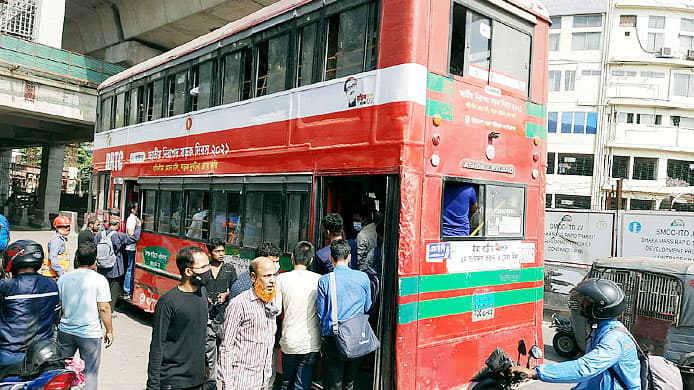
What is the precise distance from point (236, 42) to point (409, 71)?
3.41 meters

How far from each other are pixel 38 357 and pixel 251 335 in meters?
1.62

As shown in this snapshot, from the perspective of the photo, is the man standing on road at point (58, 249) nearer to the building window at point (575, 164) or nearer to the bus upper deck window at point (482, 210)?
the bus upper deck window at point (482, 210)

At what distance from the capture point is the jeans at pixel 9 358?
4371 millimetres

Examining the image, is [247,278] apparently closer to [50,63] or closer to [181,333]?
[181,333]

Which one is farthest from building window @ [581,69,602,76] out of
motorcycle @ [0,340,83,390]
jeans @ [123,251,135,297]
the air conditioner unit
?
motorcycle @ [0,340,83,390]

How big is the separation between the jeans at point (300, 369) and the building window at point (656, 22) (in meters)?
34.1

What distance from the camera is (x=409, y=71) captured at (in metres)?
5.02

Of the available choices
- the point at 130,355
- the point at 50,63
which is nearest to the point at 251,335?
the point at 130,355

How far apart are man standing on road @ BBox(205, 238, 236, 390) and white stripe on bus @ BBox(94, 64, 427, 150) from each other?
1.79 meters

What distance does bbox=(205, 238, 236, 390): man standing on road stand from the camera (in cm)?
510

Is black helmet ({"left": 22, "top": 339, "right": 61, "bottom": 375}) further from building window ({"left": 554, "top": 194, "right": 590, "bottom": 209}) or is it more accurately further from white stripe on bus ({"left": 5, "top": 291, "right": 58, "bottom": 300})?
building window ({"left": 554, "top": 194, "right": 590, "bottom": 209})

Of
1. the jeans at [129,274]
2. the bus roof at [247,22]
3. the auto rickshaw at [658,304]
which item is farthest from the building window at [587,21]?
the jeans at [129,274]

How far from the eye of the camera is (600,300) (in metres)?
3.02

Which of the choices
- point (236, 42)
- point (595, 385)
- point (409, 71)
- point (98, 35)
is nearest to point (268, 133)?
point (236, 42)
